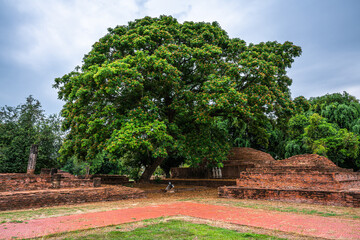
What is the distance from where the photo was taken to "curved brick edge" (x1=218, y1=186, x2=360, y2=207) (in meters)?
8.34

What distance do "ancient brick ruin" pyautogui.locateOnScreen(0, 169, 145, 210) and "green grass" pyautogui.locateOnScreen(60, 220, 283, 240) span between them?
20.3 ft

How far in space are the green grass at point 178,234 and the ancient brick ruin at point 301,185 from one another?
565 cm

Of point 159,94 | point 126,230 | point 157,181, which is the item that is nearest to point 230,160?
point 157,181

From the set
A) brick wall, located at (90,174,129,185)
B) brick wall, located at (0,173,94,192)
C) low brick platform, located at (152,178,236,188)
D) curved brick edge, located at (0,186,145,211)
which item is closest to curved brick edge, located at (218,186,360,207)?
curved brick edge, located at (0,186,145,211)

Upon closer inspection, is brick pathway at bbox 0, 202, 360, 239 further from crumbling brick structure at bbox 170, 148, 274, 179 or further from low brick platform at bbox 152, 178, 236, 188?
crumbling brick structure at bbox 170, 148, 274, 179

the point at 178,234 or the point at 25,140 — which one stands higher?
the point at 25,140

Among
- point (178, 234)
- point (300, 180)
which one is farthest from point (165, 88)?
point (178, 234)

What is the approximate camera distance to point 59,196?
1037 cm

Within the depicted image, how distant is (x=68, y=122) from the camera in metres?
14.8

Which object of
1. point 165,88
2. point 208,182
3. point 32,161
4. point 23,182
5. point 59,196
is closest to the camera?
point 59,196

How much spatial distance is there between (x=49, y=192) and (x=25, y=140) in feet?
60.3

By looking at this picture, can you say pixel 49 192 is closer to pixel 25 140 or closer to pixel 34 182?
pixel 34 182

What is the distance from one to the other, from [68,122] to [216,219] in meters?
11.5

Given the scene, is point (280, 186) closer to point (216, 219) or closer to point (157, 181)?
point (216, 219)
